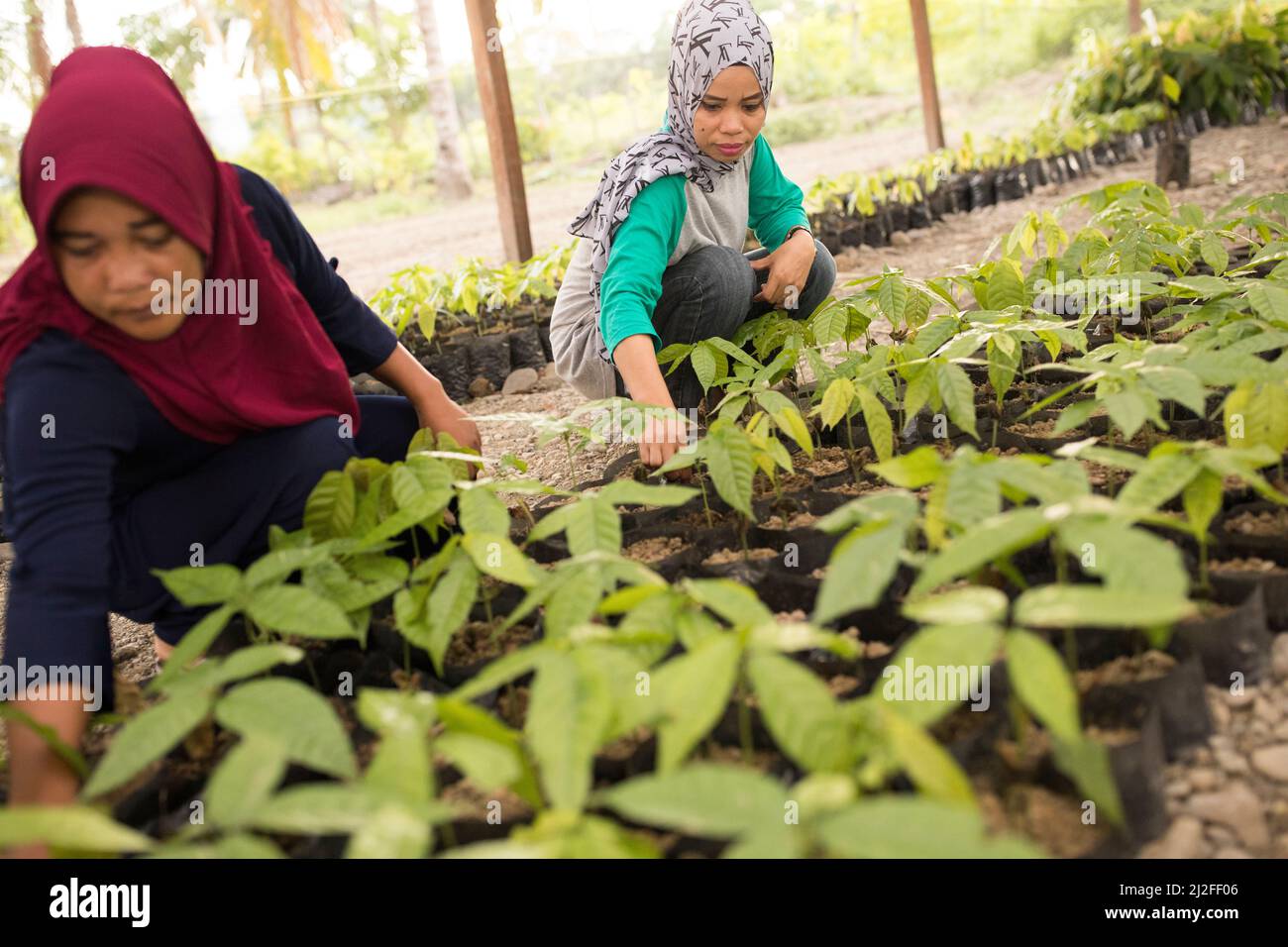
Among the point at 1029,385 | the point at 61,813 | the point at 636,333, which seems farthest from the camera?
the point at 1029,385

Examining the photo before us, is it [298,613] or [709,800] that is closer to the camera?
[709,800]

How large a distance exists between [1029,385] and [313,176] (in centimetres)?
1411

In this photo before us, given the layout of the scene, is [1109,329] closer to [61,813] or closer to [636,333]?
[636,333]

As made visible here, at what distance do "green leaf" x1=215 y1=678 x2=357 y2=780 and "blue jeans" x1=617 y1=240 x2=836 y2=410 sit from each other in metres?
1.30

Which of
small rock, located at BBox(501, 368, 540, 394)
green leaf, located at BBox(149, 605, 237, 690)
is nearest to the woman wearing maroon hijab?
green leaf, located at BBox(149, 605, 237, 690)

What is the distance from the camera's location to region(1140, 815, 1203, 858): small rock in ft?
3.01

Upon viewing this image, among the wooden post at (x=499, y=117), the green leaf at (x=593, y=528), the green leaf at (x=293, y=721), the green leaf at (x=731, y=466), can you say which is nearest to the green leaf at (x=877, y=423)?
the green leaf at (x=731, y=466)

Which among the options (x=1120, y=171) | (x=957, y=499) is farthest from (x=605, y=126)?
(x=957, y=499)

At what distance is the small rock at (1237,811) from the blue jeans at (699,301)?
1333 mm

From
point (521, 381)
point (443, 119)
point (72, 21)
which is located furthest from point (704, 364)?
point (72, 21)

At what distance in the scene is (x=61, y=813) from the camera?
0.71 meters

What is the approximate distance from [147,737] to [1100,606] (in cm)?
79

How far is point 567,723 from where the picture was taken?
0.81 meters

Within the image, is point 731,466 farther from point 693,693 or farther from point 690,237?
point 690,237
